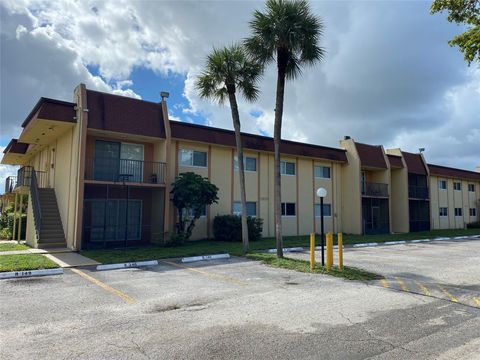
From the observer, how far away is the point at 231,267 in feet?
39.7

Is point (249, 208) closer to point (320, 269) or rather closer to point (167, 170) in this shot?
point (167, 170)

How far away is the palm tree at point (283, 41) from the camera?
12.9 m

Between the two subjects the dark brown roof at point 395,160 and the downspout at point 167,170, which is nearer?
the downspout at point 167,170

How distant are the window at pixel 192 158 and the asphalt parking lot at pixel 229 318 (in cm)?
1003

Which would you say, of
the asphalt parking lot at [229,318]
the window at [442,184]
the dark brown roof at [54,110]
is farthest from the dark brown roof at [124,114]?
the window at [442,184]

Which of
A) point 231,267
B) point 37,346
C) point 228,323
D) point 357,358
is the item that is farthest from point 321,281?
point 37,346

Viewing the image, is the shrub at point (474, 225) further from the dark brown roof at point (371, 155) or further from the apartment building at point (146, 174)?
the dark brown roof at point (371, 155)

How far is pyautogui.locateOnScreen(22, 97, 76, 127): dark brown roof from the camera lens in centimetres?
1548

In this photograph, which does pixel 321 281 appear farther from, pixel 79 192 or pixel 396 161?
pixel 396 161

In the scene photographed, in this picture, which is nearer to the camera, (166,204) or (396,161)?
(166,204)

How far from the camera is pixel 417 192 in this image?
32.6 meters

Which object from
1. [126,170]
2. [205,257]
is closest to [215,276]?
[205,257]

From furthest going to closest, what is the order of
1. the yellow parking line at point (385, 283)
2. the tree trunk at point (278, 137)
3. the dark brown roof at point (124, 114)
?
the dark brown roof at point (124, 114) → the tree trunk at point (278, 137) → the yellow parking line at point (385, 283)

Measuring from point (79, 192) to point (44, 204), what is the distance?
A: 4.41 meters
